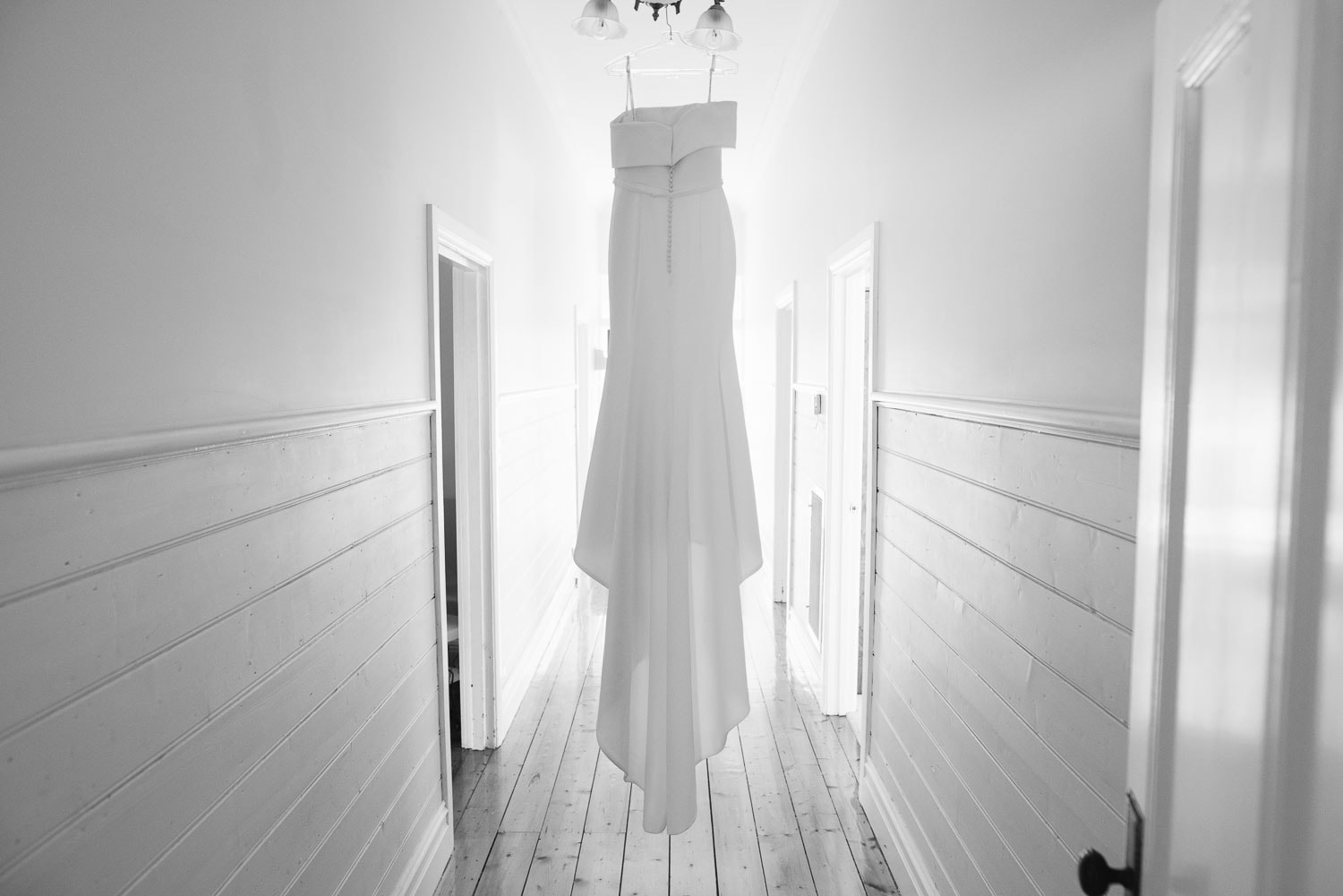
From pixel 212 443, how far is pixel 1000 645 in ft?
5.31

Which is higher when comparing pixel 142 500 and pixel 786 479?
pixel 142 500

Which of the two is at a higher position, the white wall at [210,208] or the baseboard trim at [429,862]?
the white wall at [210,208]

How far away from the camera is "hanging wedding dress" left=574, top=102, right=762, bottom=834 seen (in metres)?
2.06

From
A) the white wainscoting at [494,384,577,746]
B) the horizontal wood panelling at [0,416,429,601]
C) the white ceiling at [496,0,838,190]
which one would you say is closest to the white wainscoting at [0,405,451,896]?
the horizontal wood panelling at [0,416,429,601]

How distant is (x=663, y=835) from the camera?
111 inches

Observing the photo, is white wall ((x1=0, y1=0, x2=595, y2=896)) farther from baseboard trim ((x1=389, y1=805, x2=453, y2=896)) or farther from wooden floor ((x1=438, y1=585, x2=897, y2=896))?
wooden floor ((x1=438, y1=585, x2=897, y2=896))

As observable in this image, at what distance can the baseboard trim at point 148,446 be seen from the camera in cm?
90

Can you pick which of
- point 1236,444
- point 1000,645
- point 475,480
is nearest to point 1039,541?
point 1000,645

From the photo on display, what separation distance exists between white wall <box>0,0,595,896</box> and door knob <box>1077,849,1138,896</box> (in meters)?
1.17

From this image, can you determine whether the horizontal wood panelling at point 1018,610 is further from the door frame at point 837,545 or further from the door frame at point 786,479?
the door frame at point 786,479

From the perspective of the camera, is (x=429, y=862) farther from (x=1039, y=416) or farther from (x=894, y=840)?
(x=1039, y=416)

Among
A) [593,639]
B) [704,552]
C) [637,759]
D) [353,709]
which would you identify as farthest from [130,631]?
[593,639]

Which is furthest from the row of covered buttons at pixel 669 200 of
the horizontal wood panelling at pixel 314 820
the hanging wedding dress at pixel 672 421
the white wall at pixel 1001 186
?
the horizontal wood panelling at pixel 314 820

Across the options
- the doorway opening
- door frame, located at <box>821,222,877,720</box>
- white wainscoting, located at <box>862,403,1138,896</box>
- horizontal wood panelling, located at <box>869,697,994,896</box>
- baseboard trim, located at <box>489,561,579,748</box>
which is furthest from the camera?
door frame, located at <box>821,222,877,720</box>
